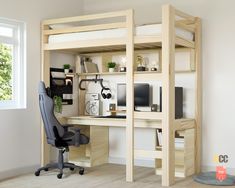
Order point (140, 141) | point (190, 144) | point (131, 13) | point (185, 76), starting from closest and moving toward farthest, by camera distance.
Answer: point (131, 13)
point (190, 144)
point (185, 76)
point (140, 141)

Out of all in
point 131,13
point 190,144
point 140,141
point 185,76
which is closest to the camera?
point 131,13

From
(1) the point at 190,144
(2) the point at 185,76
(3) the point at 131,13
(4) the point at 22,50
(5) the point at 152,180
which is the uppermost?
(3) the point at 131,13

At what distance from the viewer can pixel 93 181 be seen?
5043 millimetres

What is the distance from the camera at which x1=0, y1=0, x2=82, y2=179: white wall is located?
5277 millimetres

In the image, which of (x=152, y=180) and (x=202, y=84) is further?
(x=202, y=84)

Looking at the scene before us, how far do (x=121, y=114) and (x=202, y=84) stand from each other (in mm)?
1380

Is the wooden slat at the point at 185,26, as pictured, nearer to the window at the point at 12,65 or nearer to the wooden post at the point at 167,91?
the wooden post at the point at 167,91

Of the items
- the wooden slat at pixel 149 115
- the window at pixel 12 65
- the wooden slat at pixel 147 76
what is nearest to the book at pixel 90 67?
the window at pixel 12 65

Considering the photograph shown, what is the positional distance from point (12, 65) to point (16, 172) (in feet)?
4.77

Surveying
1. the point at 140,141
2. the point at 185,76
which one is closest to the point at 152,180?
the point at 140,141

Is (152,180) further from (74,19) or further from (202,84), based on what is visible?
(74,19)

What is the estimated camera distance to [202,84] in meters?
5.68

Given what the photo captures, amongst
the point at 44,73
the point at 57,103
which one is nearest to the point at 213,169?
the point at 57,103

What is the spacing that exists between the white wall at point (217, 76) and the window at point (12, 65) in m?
2.46
